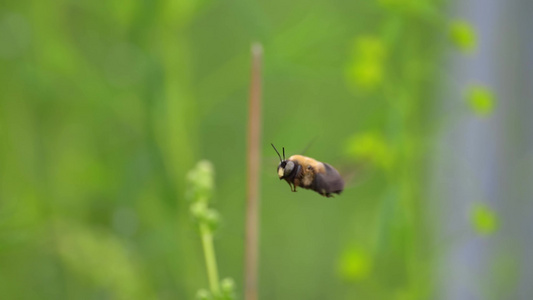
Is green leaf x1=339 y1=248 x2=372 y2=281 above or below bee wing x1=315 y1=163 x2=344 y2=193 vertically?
above

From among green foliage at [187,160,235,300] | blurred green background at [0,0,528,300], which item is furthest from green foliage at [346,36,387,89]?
green foliage at [187,160,235,300]

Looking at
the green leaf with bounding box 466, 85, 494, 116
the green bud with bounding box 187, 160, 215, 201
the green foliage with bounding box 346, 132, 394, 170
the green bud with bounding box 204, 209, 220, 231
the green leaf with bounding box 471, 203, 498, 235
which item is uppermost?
the green foliage with bounding box 346, 132, 394, 170

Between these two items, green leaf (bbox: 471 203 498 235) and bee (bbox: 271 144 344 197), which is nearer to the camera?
bee (bbox: 271 144 344 197)

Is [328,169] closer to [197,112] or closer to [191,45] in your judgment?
[197,112]

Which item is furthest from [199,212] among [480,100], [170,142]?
[170,142]

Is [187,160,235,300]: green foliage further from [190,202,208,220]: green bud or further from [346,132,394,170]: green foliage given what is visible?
[346,132,394,170]: green foliage

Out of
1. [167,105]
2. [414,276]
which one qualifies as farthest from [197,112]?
[414,276]

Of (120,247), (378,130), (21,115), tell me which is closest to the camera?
(378,130)

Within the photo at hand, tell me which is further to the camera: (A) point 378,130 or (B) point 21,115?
(B) point 21,115

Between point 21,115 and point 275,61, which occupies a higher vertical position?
point 21,115

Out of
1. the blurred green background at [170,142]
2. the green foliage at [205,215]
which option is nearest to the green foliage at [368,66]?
the blurred green background at [170,142]
